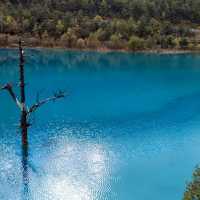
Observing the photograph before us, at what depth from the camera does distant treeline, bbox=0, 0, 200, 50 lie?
80000 millimetres

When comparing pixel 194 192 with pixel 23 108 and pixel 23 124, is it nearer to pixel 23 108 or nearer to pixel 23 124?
pixel 23 108

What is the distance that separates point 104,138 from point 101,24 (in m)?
56.9

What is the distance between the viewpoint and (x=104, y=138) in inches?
1229

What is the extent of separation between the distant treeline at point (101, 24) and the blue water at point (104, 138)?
71.2 ft

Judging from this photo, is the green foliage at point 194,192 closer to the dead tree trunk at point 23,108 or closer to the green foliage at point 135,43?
the dead tree trunk at point 23,108

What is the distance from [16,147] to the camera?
90.5ft

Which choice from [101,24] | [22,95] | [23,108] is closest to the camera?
[23,108]

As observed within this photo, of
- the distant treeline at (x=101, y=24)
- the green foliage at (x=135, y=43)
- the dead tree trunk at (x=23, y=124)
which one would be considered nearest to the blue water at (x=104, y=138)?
the dead tree trunk at (x=23, y=124)

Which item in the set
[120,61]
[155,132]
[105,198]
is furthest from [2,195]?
[120,61]

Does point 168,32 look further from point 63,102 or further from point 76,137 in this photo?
point 76,137

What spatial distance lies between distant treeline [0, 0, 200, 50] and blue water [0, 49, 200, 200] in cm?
2171

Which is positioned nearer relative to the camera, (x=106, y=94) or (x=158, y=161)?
(x=158, y=161)

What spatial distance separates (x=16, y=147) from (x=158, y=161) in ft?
28.8

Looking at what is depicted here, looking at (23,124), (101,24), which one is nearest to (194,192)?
(23,124)
